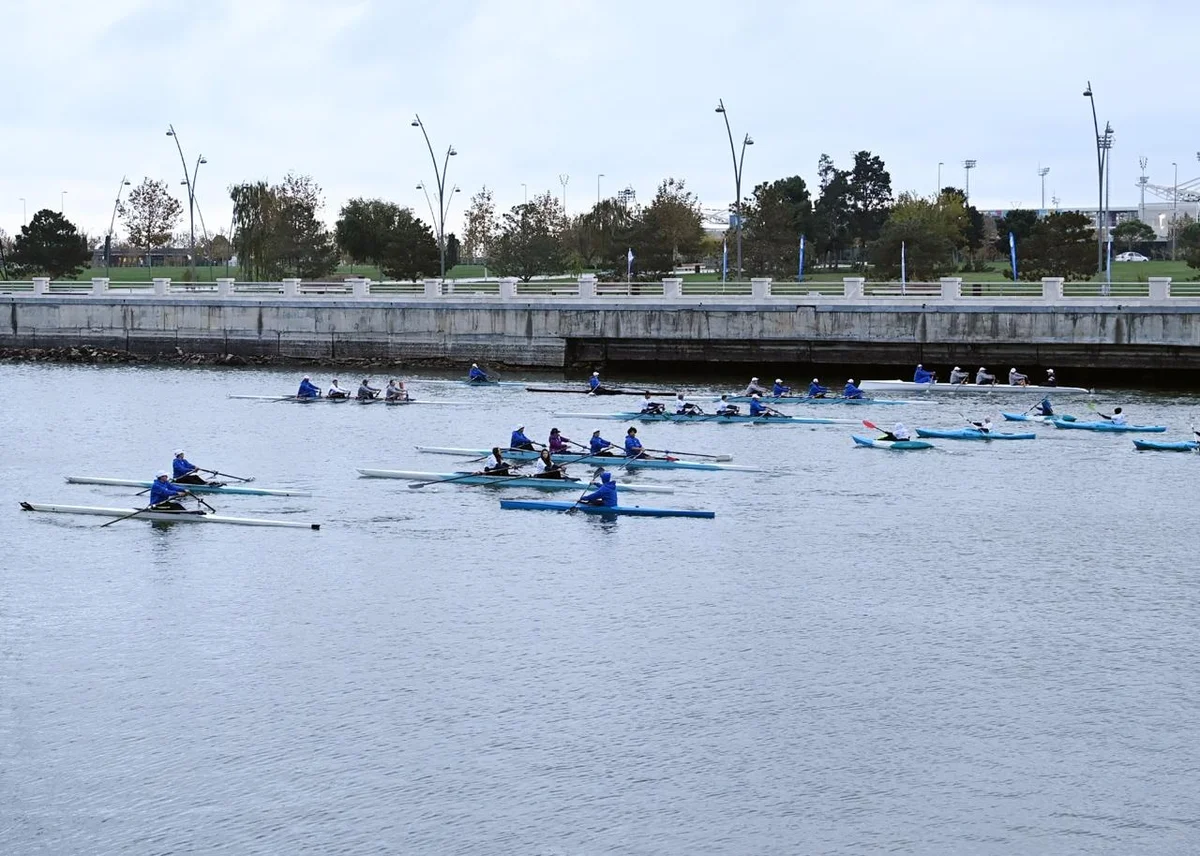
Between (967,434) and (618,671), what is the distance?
95.1ft

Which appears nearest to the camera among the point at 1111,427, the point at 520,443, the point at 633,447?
the point at 633,447

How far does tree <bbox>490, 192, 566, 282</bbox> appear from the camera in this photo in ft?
393

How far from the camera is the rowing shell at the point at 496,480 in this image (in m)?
42.9

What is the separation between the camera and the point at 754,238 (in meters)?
119

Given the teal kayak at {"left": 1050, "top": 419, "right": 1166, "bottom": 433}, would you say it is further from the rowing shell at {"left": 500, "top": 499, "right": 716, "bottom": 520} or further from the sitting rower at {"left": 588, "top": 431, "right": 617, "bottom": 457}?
the rowing shell at {"left": 500, "top": 499, "right": 716, "bottom": 520}

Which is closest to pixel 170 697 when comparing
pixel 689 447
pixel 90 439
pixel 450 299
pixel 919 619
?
pixel 919 619

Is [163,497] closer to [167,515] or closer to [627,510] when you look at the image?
[167,515]

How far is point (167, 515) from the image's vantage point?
39.7 meters

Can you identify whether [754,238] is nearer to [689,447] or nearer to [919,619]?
[689,447]

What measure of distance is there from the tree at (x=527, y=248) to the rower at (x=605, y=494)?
79584mm

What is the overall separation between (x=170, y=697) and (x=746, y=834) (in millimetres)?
10855

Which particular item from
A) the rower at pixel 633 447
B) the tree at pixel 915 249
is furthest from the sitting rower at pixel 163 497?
the tree at pixel 915 249

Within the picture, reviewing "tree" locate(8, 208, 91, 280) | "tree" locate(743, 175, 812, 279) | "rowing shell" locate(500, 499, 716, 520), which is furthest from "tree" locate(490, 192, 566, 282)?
"rowing shell" locate(500, 499, 716, 520)

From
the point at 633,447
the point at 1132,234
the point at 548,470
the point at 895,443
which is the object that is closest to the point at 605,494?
the point at 548,470
